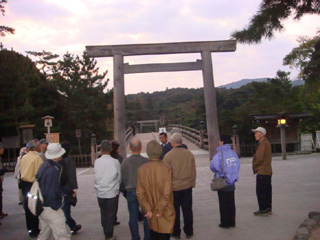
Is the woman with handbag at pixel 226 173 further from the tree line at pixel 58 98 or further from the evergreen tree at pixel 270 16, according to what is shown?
the tree line at pixel 58 98

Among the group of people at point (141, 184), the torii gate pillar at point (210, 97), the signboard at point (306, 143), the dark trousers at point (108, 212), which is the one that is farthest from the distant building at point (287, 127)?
the dark trousers at point (108, 212)

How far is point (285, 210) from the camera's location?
586cm

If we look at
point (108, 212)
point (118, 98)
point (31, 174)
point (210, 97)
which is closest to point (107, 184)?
point (108, 212)

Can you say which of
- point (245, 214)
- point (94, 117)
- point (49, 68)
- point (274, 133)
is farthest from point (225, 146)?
point (49, 68)

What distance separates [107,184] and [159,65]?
6.34 metres

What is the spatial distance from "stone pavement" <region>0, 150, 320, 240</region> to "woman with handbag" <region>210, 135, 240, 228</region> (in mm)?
198

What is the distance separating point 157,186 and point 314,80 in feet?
12.2

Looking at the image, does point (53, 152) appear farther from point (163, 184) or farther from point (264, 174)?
point (264, 174)

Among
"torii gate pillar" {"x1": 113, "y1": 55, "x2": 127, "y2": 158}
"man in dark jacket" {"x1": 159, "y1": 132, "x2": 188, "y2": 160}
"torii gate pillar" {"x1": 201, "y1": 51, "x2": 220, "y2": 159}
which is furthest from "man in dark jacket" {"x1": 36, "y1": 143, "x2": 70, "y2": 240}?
"torii gate pillar" {"x1": 201, "y1": 51, "x2": 220, "y2": 159}

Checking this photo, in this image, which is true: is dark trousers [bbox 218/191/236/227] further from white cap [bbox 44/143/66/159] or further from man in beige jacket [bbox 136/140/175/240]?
white cap [bbox 44/143/66/159]

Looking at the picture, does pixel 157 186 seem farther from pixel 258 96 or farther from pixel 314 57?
pixel 258 96

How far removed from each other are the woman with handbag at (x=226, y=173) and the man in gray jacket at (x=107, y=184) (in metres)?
1.48

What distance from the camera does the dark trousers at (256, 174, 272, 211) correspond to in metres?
5.50

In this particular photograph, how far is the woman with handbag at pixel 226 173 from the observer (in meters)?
4.93
